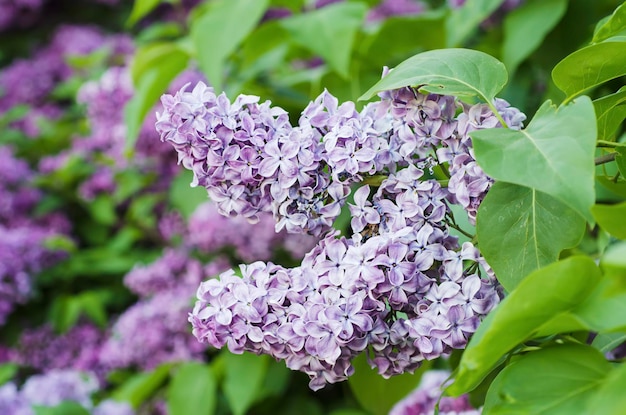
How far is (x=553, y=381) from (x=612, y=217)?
80 millimetres

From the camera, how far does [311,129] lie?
0.52 meters

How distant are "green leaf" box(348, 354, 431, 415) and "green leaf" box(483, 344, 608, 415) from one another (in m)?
0.27

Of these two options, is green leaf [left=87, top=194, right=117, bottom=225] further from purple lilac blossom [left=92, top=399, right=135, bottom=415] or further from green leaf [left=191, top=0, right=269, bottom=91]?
green leaf [left=191, top=0, right=269, bottom=91]

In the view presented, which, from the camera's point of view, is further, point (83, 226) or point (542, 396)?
point (83, 226)

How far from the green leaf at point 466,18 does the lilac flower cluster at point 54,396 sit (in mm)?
746

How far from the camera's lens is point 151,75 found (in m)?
1.38

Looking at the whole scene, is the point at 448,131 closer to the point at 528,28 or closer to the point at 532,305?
the point at 532,305

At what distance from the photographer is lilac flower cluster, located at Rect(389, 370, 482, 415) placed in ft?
2.84

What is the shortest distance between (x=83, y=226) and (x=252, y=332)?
5.32ft

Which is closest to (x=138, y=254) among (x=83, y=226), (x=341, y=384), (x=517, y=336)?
(x=83, y=226)

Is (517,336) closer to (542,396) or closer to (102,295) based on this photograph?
(542,396)

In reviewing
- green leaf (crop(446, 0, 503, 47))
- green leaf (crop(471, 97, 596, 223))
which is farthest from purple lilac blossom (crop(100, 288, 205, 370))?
green leaf (crop(471, 97, 596, 223))

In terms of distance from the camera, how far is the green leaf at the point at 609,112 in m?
0.52

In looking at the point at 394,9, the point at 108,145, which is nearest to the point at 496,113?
the point at 394,9
